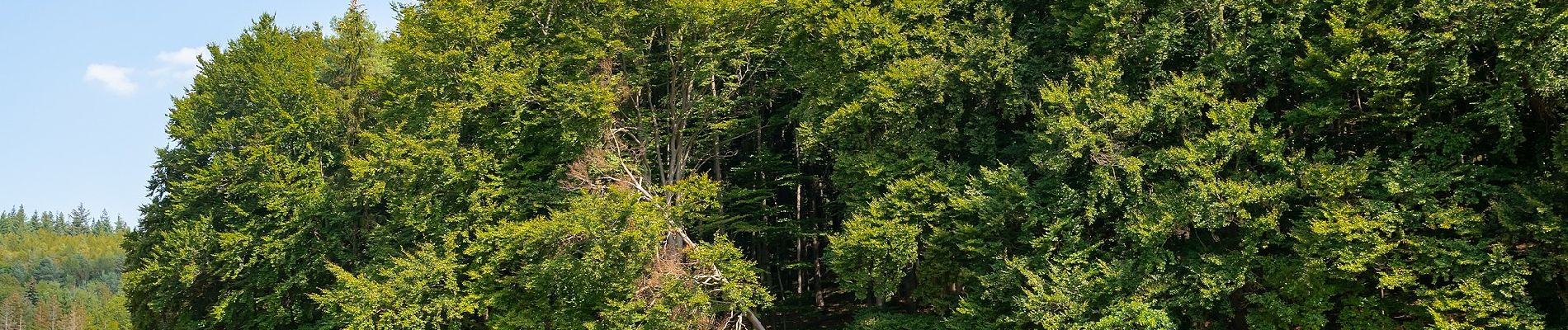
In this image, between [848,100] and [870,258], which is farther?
[848,100]

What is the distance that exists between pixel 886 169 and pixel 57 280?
455 feet

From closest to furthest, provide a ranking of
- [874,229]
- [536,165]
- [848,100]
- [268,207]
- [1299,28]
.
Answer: [1299,28], [874,229], [848,100], [536,165], [268,207]

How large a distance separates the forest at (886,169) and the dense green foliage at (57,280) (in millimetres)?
29110

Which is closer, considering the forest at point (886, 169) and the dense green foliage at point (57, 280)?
the forest at point (886, 169)

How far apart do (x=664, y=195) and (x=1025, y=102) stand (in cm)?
827

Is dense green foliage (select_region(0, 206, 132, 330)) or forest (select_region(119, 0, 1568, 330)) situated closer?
forest (select_region(119, 0, 1568, 330))

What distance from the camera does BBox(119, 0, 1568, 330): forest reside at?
1645 centimetres

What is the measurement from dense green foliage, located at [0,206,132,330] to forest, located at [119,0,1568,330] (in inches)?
1146

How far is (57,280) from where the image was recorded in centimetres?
12681

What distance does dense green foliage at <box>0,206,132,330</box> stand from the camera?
81250 mm

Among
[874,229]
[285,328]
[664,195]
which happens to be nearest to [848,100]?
[874,229]

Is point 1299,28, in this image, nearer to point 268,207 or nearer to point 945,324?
point 945,324

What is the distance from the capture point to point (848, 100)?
22.1 metres

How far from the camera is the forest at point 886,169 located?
16453 millimetres
